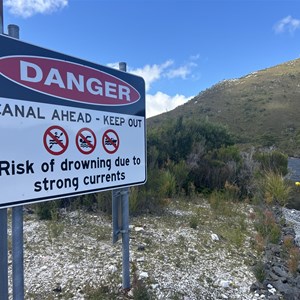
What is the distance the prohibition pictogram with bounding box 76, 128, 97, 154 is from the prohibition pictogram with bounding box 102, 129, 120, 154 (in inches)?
5.6

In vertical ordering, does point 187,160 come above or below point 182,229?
above

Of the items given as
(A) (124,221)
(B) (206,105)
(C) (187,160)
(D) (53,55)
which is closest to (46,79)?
(D) (53,55)

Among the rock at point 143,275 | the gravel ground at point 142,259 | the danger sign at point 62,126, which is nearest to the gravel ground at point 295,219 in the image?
the gravel ground at point 142,259

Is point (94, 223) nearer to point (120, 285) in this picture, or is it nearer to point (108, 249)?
point (108, 249)

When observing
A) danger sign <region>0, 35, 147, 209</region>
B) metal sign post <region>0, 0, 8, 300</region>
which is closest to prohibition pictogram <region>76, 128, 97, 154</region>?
danger sign <region>0, 35, 147, 209</region>

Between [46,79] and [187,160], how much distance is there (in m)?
6.97

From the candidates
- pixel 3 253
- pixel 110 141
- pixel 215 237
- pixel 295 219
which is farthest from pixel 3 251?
pixel 295 219

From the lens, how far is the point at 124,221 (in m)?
3.47

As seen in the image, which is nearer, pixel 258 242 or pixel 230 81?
pixel 258 242

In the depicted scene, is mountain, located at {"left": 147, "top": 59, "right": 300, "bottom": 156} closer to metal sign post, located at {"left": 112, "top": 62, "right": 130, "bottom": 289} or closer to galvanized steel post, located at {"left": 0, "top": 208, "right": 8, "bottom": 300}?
metal sign post, located at {"left": 112, "top": 62, "right": 130, "bottom": 289}

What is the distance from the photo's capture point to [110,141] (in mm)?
3111

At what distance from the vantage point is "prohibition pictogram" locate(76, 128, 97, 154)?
2.76m

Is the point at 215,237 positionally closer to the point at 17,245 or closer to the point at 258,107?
the point at 17,245

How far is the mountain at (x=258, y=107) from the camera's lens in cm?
4289
